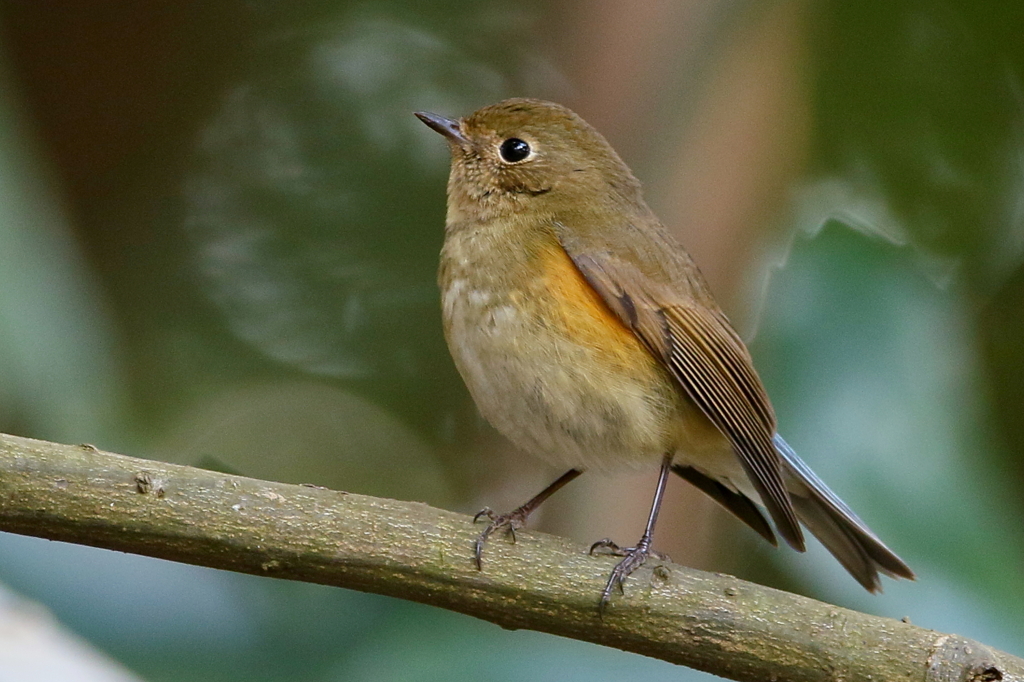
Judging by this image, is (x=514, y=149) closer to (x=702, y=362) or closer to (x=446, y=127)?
(x=446, y=127)

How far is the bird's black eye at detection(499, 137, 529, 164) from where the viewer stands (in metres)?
3.49

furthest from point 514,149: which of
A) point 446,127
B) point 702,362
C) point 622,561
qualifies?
point 622,561

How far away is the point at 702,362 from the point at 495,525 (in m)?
0.87

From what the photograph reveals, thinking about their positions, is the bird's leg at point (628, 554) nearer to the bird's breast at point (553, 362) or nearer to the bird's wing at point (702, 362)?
the bird's breast at point (553, 362)

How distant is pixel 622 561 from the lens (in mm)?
2506

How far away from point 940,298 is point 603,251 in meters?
1.24

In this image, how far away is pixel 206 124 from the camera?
528 centimetres

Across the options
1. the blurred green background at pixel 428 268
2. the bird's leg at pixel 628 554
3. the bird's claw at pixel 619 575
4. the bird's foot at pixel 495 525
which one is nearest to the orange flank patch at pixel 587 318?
the bird's leg at pixel 628 554

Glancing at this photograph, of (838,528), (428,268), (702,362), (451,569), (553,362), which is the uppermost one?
(428,268)

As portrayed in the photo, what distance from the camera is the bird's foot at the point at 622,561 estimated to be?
2.40 m

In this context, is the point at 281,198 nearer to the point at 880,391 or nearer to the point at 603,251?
the point at 603,251

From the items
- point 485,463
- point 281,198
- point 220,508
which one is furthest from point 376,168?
point 220,508

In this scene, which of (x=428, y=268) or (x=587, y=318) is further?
(x=428, y=268)

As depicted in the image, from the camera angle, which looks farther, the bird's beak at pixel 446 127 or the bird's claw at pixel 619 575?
the bird's beak at pixel 446 127
